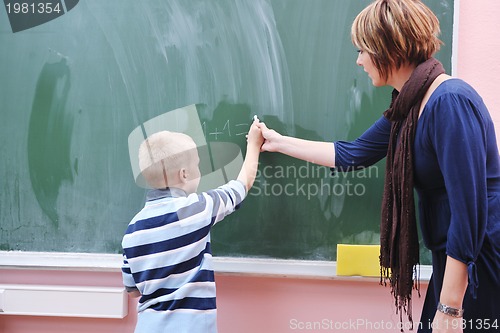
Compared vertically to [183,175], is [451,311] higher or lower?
lower

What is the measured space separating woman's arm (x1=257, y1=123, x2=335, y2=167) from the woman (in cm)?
26

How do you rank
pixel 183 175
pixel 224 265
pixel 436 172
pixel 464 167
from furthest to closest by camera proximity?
pixel 224 265 < pixel 183 175 < pixel 436 172 < pixel 464 167

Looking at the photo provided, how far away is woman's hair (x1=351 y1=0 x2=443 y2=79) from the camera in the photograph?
3.81ft

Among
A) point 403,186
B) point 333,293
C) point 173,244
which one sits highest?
point 403,186

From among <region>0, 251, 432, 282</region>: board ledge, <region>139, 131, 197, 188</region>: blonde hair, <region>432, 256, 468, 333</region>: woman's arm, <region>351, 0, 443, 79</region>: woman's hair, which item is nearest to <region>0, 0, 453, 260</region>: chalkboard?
<region>0, 251, 432, 282</region>: board ledge

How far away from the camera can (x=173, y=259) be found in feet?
4.33

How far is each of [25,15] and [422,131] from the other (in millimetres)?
1364

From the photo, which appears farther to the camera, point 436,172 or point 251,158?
point 251,158

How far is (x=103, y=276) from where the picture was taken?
1.70 metres

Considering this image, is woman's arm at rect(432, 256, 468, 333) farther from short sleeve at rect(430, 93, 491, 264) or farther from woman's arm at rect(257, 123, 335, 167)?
woman's arm at rect(257, 123, 335, 167)

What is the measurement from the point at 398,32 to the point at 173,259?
0.82 meters

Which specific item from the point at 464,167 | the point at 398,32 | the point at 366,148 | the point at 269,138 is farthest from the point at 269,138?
the point at 464,167

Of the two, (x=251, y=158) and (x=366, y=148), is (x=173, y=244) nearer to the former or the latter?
(x=251, y=158)

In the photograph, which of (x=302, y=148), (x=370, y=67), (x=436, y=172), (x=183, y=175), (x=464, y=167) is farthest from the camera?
(x=302, y=148)
